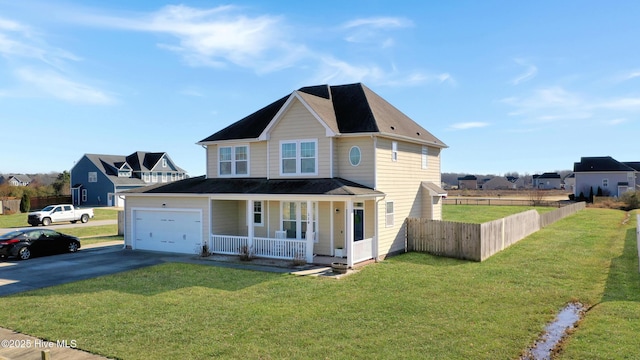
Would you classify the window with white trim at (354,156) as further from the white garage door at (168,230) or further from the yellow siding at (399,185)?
the white garage door at (168,230)

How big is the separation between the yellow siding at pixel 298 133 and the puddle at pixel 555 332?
11.0 meters

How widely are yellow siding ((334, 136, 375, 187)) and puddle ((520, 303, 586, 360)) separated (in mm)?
9329

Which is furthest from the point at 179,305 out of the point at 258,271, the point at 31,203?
the point at 31,203

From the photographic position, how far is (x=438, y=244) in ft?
66.0

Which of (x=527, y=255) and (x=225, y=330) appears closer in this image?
(x=225, y=330)

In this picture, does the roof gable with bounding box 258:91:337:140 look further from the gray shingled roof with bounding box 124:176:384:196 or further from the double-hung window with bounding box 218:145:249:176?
the gray shingled roof with bounding box 124:176:384:196

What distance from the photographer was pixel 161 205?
72.9 ft

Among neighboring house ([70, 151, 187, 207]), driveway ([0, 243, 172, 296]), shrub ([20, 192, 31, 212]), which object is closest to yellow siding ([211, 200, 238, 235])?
driveway ([0, 243, 172, 296])

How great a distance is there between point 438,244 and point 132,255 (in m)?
14.6

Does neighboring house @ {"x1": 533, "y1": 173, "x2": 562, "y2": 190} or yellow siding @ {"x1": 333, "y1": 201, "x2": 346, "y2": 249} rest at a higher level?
neighboring house @ {"x1": 533, "y1": 173, "x2": 562, "y2": 190}

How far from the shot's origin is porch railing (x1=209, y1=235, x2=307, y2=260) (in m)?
18.7

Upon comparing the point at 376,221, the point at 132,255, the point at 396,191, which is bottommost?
the point at 132,255

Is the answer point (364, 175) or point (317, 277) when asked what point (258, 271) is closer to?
point (317, 277)

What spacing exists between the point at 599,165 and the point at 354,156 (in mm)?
61231
